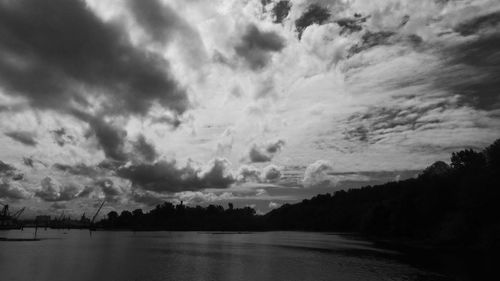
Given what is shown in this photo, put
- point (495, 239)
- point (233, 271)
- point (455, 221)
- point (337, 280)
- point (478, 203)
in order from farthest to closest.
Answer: point (455, 221) → point (478, 203) → point (495, 239) → point (233, 271) → point (337, 280)

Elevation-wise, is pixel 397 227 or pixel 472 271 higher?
pixel 397 227

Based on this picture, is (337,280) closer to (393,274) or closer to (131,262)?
(393,274)

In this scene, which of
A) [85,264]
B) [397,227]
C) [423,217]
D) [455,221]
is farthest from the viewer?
[397,227]

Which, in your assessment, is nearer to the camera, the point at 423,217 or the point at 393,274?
the point at 393,274

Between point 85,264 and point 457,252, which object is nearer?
point 85,264

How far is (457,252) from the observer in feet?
287

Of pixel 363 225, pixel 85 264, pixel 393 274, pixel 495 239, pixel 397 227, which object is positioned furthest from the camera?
pixel 363 225

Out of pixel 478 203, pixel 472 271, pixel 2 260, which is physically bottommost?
pixel 472 271

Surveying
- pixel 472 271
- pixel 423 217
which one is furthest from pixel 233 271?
pixel 423 217

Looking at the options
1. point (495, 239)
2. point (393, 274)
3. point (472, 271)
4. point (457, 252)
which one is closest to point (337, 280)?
point (393, 274)

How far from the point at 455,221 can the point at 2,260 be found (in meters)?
101

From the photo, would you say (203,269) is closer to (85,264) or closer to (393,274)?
(85,264)

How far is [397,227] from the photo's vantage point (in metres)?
140

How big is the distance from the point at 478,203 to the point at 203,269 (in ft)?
217
